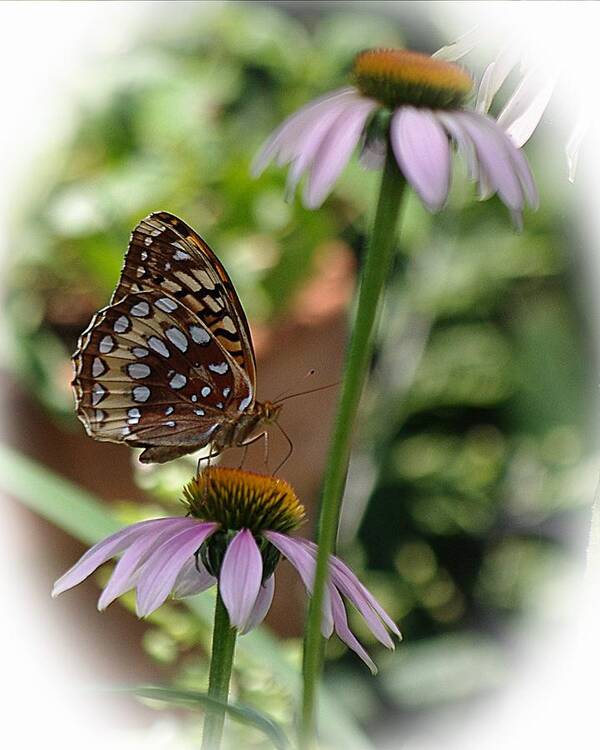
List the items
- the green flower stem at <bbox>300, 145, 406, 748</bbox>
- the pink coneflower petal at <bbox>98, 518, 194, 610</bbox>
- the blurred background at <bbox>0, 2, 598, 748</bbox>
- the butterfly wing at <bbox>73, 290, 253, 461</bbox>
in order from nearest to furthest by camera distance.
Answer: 1. the green flower stem at <bbox>300, 145, 406, 748</bbox>
2. the pink coneflower petal at <bbox>98, 518, 194, 610</bbox>
3. the butterfly wing at <bbox>73, 290, 253, 461</bbox>
4. the blurred background at <bbox>0, 2, 598, 748</bbox>

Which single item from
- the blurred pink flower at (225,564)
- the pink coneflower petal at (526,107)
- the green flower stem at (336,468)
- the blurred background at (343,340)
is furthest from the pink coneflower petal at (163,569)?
the blurred background at (343,340)

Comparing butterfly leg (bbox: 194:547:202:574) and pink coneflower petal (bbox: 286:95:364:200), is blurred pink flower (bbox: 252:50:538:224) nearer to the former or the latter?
pink coneflower petal (bbox: 286:95:364:200)

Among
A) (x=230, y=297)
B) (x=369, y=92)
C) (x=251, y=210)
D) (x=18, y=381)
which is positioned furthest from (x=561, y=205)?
(x=369, y=92)

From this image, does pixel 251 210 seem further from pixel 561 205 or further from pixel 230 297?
pixel 230 297

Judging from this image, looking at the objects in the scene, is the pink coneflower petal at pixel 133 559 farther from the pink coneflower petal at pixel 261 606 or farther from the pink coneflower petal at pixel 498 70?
the pink coneflower petal at pixel 498 70

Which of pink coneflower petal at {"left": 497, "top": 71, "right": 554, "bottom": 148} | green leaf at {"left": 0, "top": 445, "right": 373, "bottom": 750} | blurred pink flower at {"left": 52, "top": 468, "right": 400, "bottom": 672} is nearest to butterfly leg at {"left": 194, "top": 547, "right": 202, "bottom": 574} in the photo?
blurred pink flower at {"left": 52, "top": 468, "right": 400, "bottom": 672}

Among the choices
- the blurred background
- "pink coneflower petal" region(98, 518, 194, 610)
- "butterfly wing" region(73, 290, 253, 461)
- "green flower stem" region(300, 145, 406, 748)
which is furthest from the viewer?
the blurred background

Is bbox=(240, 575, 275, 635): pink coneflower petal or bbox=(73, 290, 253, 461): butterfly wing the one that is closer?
bbox=(240, 575, 275, 635): pink coneflower petal
